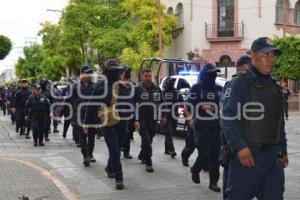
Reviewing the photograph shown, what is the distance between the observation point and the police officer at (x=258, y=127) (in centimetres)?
479

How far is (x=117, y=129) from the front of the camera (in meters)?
8.33

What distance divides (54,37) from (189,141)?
50.9 meters

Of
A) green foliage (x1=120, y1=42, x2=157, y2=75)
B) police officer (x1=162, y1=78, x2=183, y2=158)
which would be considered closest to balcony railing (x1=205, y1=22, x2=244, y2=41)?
green foliage (x1=120, y1=42, x2=157, y2=75)

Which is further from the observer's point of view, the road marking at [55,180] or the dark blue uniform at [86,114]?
the dark blue uniform at [86,114]

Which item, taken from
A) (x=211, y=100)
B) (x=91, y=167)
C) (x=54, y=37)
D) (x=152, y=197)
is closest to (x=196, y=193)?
(x=152, y=197)

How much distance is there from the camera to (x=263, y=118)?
481 cm

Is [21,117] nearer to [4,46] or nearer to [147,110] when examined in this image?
[147,110]

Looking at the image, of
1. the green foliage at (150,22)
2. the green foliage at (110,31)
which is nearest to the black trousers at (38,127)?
the green foliage at (110,31)

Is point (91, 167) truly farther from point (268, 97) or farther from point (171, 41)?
point (171, 41)

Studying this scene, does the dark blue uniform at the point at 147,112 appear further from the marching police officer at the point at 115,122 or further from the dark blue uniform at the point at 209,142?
the dark blue uniform at the point at 209,142

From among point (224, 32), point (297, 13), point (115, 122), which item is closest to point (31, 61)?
point (224, 32)

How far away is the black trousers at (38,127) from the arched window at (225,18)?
24364mm

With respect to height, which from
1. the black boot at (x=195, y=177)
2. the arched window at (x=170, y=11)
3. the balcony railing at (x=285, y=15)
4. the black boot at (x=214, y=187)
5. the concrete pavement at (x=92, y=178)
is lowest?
the concrete pavement at (x=92, y=178)

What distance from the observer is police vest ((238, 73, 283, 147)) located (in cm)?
480
